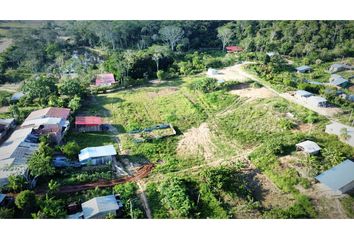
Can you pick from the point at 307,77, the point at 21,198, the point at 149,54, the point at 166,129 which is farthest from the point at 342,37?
the point at 21,198

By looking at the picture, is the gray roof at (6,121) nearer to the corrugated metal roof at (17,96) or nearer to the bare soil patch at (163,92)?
the corrugated metal roof at (17,96)

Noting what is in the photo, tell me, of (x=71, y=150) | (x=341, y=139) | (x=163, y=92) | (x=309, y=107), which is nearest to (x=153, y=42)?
(x=163, y=92)

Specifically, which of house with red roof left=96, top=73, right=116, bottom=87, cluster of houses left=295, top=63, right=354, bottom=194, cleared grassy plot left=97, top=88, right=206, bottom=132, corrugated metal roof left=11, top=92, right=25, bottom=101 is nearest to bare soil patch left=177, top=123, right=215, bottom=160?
cleared grassy plot left=97, top=88, right=206, bottom=132

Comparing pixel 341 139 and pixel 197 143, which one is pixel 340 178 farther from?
pixel 197 143

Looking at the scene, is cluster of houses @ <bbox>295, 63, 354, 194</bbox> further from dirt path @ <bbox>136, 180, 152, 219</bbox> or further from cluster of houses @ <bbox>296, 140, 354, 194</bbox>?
dirt path @ <bbox>136, 180, 152, 219</bbox>

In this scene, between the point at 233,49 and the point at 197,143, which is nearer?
the point at 197,143
